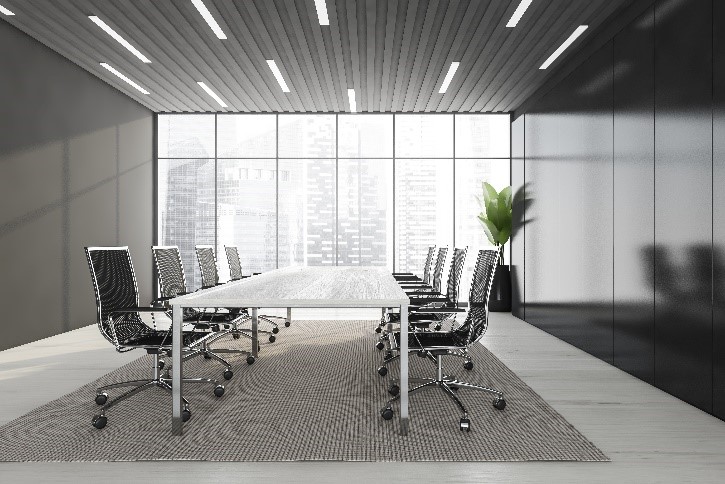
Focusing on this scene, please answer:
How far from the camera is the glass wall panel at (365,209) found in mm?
10016

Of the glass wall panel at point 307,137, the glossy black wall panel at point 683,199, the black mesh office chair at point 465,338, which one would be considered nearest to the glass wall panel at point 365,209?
the glass wall panel at point 307,137

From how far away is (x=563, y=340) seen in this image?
6.71 m

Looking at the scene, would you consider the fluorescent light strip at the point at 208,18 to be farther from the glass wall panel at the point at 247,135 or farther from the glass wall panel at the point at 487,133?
the glass wall panel at the point at 487,133

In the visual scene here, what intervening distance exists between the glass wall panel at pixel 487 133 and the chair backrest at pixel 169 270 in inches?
236

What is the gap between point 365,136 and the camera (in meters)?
9.95

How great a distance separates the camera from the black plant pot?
9180 millimetres

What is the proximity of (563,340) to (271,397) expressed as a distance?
153 inches

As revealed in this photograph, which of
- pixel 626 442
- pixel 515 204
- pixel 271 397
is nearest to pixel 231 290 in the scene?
pixel 271 397

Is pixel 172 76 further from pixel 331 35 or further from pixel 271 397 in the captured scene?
pixel 271 397

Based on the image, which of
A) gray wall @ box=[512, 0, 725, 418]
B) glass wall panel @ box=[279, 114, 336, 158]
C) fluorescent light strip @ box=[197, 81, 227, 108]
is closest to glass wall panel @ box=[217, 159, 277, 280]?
glass wall panel @ box=[279, 114, 336, 158]

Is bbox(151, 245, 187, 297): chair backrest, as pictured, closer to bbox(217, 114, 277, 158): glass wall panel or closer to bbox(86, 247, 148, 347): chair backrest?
bbox(86, 247, 148, 347): chair backrest

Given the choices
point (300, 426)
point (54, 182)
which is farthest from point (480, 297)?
point (54, 182)

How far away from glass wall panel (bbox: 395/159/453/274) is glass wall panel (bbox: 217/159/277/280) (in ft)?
7.07

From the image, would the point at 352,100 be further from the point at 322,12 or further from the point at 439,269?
the point at 439,269
